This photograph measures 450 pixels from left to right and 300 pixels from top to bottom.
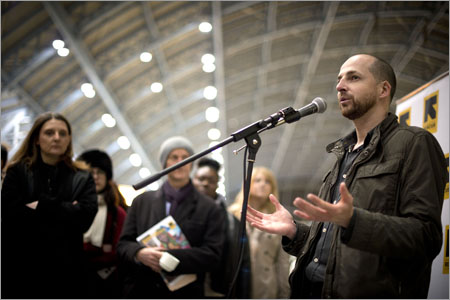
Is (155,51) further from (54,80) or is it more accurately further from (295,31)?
(295,31)

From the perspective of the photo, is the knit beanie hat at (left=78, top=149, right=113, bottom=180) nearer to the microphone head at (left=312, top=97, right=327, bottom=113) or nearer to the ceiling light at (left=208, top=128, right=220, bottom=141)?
the ceiling light at (left=208, top=128, right=220, bottom=141)

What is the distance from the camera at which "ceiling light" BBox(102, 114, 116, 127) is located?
24.0 feet

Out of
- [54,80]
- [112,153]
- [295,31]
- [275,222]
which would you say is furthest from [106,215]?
[112,153]

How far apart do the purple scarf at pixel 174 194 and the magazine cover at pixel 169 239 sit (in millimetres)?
177

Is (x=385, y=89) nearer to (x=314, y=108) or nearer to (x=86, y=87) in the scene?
(x=314, y=108)

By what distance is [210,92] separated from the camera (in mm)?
6531

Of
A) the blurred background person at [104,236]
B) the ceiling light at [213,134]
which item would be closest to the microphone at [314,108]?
the blurred background person at [104,236]

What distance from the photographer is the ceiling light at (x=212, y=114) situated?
251 inches

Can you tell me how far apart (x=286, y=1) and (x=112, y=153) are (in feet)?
13.3

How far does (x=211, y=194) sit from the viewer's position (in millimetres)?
4629

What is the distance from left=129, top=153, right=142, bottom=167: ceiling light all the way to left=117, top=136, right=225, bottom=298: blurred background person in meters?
3.39

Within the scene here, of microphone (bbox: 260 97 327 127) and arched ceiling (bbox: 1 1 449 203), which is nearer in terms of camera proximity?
microphone (bbox: 260 97 327 127)

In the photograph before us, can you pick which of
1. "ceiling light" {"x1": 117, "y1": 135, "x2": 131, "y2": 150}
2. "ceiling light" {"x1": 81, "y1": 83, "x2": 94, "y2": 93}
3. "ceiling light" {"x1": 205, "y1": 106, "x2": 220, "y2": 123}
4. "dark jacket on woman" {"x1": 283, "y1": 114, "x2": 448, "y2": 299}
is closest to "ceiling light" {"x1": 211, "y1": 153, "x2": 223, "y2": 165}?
"ceiling light" {"x1": 205, "y1": 106, "x2": 220, "y2": 123}

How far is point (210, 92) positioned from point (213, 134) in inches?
32.9
